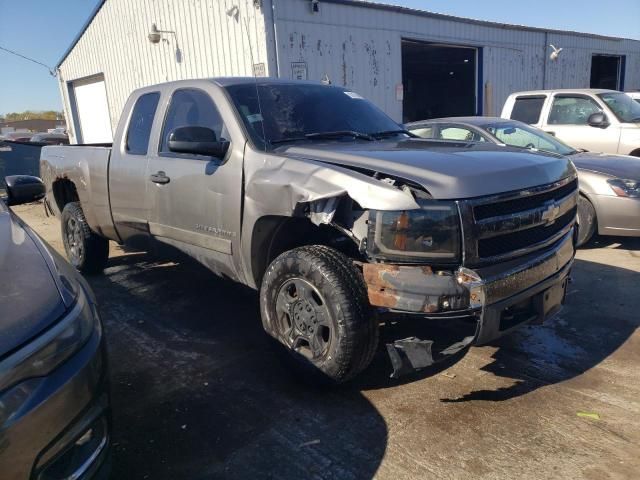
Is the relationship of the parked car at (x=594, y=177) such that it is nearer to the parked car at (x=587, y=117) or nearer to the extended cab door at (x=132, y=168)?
the parked car at (x=587, y=117)

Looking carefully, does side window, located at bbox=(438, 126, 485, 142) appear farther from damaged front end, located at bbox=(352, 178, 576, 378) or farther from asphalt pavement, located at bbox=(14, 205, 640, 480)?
damaged front end, located at bbox=(352, 178, 576, 378)

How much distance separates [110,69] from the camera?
15.7 m

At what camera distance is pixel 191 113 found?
4102 mm

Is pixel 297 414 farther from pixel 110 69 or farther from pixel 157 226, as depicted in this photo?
pixel 110 69

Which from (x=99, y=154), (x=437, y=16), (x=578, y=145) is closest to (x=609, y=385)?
(x=99, y=154)

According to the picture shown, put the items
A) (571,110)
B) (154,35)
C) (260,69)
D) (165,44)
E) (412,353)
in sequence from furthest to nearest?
(165,44)
(154,35)
(260,69)
(571,110)
(412,353)

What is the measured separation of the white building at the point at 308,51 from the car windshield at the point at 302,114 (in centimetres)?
309

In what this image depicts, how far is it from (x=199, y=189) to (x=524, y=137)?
4.67 m

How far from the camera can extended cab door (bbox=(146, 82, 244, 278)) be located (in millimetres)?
3537

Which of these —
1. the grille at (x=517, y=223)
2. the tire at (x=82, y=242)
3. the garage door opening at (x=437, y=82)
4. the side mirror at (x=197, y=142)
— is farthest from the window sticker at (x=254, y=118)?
the garage door opening at (x=437, y=82)

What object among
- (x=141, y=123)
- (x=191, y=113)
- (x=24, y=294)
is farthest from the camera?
(x=141, y=123)

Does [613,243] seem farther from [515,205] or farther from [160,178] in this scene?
[160,178]

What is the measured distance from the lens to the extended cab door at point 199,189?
3537 millimetres

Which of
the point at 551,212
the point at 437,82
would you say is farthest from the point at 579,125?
the point at 437,82
